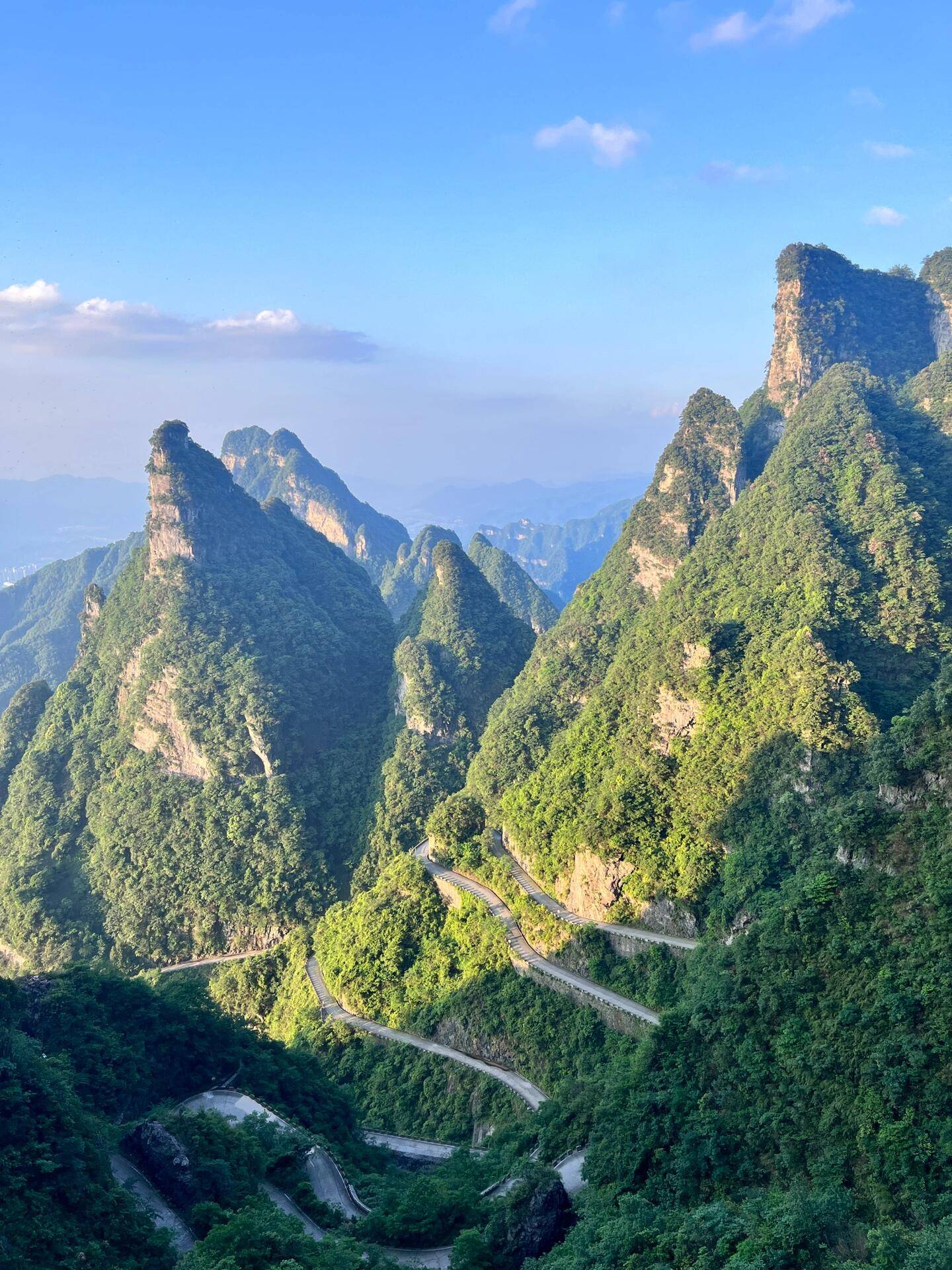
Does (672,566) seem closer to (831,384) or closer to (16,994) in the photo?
(831,384)

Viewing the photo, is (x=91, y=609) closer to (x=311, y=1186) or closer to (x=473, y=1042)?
(x=473, y=1042)

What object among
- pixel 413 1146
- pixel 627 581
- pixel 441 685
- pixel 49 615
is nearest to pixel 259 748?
pixel 441 685

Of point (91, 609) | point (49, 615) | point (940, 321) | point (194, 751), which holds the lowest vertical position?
point (194, 751)

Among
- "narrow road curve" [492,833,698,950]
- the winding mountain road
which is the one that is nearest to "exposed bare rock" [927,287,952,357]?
"narrow road curve" [492,833,698,950]

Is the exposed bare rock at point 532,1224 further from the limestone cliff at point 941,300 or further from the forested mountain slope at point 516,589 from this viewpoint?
the forested mountain slope at point 516,589

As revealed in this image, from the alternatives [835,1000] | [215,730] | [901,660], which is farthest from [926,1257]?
[215,730]
